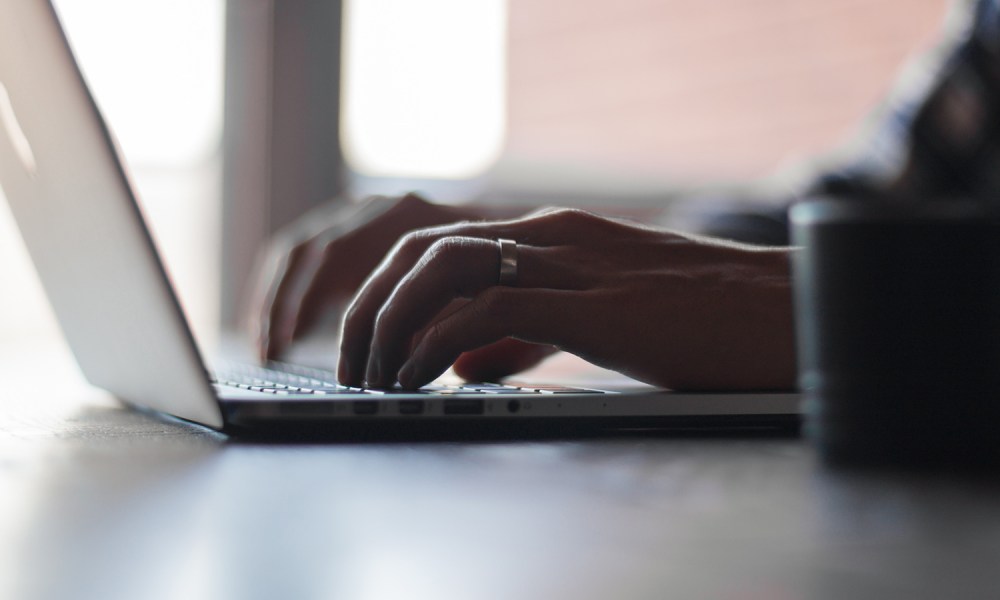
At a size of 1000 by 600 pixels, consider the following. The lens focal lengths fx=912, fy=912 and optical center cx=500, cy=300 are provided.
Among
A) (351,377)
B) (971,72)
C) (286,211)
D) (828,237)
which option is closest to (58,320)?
(351,377)

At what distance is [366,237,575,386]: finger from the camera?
612 millimetres

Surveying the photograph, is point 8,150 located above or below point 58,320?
above

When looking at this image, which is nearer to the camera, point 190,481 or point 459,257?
point 190,481

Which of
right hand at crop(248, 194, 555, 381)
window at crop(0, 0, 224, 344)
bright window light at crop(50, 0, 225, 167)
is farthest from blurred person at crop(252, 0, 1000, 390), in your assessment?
bright window light at crop(50, 0, 225, 167)

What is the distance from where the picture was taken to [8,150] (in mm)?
633

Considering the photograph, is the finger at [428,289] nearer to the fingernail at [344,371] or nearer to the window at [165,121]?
the fingernail at [344,371]

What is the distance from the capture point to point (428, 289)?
0.61 meters

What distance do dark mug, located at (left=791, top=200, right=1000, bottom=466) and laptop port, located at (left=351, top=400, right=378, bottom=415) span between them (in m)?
0.26

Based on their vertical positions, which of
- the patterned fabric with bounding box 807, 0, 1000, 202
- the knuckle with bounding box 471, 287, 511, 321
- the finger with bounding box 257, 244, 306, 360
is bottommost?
the finger with bounding box 257, 244, 306, 360

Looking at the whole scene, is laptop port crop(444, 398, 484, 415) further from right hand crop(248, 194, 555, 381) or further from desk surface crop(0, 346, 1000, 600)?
right hand crop(248, 194, 555, 381)

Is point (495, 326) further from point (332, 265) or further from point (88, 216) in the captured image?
point (332, 265)

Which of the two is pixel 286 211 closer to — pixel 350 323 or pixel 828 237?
pixel 350 323

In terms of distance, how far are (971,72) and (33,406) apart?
1.55 meters

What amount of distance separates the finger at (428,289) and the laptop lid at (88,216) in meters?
0.13
